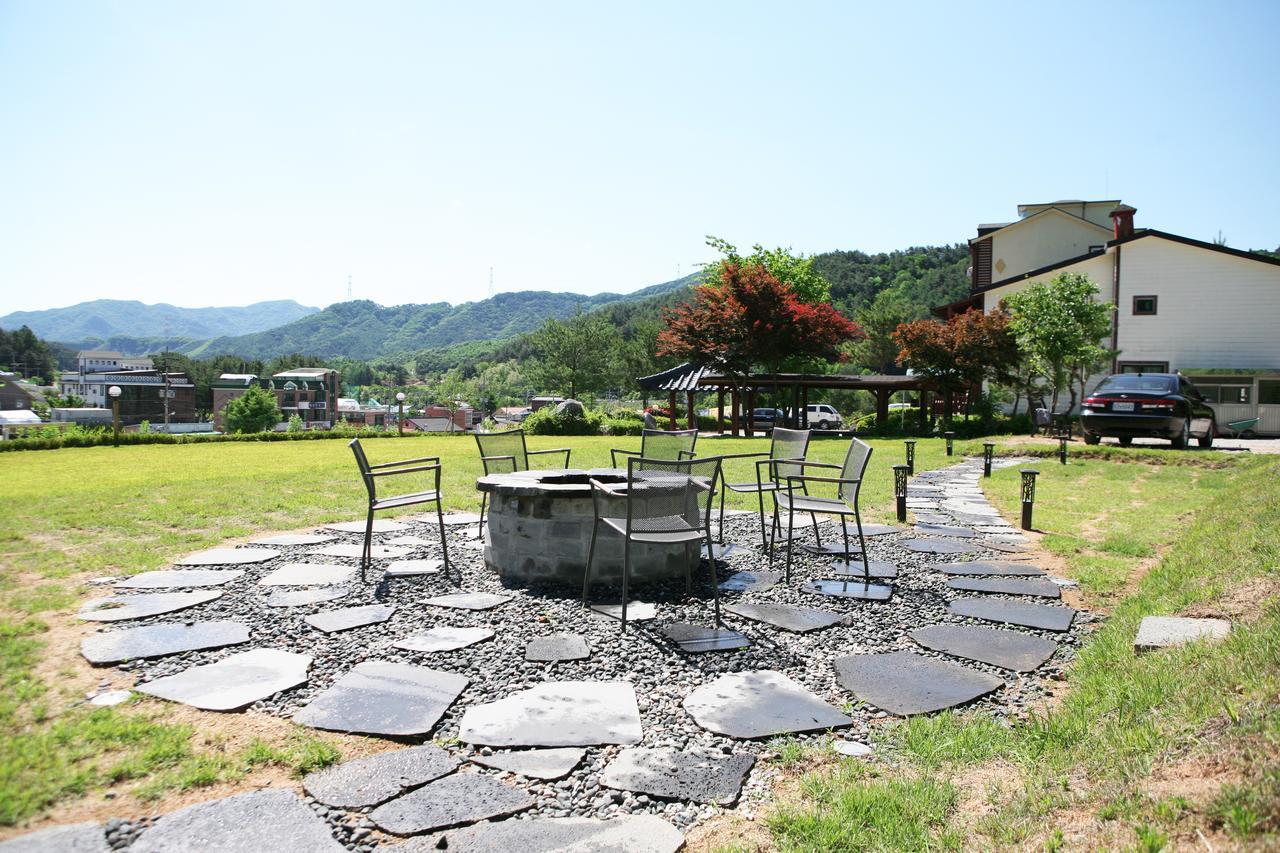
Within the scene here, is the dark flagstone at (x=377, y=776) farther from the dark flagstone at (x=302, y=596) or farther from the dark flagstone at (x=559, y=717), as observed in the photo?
the dark flagstone at (x=302, y=596)

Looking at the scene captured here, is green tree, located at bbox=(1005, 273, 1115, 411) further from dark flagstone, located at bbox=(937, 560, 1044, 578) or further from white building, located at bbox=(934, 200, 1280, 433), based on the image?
dark flagstone, located at bbox=(937, 560, 1044, 578)

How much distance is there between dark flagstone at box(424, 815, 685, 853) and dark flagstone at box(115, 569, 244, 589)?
3714 millimetres

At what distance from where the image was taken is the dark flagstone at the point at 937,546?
243 inches

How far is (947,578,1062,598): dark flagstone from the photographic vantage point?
4.84 m

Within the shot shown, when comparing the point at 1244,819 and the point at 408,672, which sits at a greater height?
the point at 1244,819

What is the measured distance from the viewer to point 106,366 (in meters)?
148

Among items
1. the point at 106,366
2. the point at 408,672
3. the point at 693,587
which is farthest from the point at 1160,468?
the point at 106,366

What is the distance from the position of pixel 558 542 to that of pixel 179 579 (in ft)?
8.92

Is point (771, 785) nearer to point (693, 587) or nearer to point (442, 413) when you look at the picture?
point (693, 587)

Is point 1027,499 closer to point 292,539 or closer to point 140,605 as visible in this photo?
point 292,539

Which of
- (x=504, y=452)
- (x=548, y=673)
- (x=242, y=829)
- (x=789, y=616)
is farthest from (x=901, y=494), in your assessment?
(x=242, y=829)

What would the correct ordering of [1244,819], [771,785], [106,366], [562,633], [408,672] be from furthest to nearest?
1. [106,366]
2. [562,633]
3. [408,672]
4. [771,785]
5. [1244,819]

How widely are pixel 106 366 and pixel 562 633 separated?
181761 mm

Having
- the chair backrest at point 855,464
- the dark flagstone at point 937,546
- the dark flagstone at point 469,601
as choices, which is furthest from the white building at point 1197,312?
the dark flagstone at point 469,601
